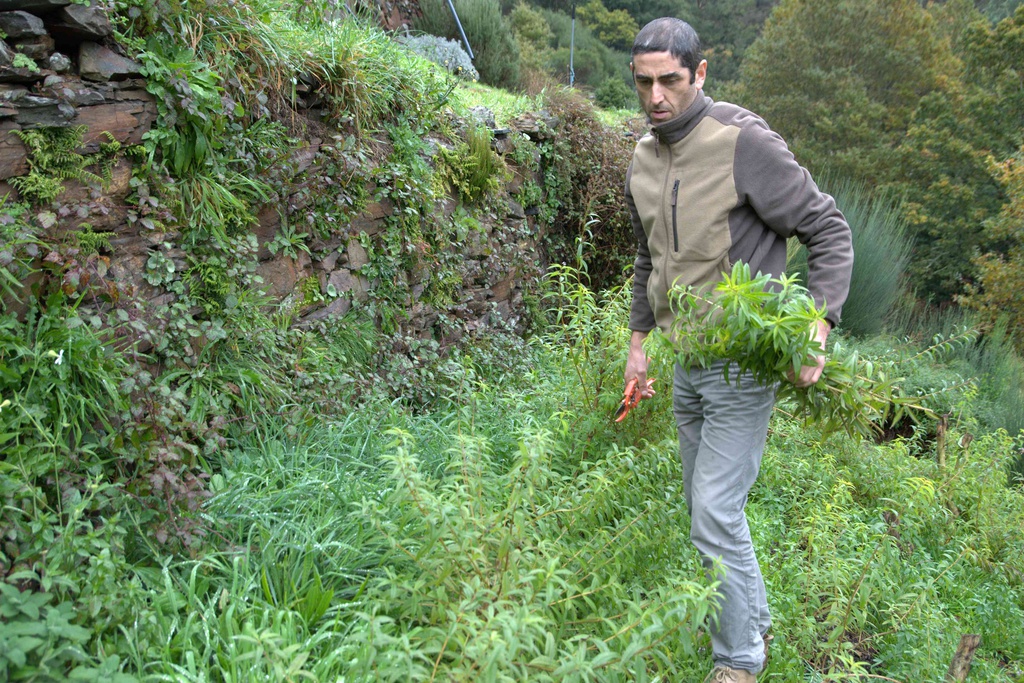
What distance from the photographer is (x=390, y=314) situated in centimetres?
487

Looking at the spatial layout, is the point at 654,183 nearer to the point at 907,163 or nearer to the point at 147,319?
the point at 147,319

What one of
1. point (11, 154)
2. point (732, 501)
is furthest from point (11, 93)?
point (732, 501)

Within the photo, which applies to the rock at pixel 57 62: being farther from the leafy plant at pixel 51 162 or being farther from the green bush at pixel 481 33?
the green bush at pixel 481 33

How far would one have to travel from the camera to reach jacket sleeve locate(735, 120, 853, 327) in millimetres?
2447

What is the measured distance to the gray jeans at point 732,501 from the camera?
243 cm

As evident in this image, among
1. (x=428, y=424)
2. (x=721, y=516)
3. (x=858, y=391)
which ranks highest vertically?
(x=858, y=391)

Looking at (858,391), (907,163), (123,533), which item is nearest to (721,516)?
(858,391)

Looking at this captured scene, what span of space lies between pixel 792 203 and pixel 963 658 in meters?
1.88

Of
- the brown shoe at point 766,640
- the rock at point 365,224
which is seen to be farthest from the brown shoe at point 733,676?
the rock at point 365,224

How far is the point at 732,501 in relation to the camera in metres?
2.45

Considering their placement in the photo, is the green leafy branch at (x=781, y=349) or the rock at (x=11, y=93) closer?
the green leafy branch at (x=781, y=349)

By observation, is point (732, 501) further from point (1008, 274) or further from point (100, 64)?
point (1008, 274)

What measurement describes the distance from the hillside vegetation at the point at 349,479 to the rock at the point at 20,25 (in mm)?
388

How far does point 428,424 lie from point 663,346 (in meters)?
1.85
